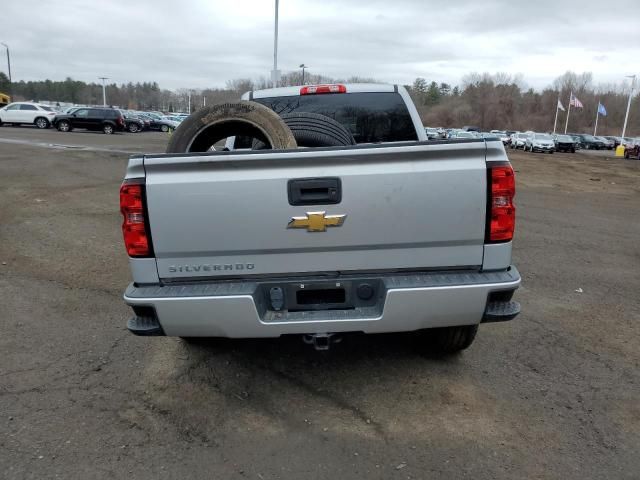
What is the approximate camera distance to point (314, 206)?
2.84 metres

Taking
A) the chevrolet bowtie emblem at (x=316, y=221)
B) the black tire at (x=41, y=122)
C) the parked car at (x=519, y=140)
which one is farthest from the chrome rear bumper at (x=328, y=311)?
the parked car at (x=519, y=140)

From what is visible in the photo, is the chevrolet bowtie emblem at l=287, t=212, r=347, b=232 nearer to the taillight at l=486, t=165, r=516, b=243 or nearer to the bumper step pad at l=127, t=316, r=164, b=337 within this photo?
the taillight at l=486, t=165, r=516, b=243

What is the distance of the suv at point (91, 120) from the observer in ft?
102

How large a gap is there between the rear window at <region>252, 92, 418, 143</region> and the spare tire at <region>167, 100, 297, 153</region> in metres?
1.34

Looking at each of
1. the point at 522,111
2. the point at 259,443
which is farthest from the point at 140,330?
the point at 522,111

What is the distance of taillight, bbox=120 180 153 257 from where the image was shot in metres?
2.83

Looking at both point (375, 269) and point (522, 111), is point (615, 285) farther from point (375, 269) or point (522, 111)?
point (522, 111)

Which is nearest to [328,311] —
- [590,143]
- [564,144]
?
[564,144]

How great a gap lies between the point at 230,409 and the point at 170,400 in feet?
1.38

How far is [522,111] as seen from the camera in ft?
375

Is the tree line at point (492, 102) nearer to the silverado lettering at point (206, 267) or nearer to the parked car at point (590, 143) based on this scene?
the parked car at point (590, 143)

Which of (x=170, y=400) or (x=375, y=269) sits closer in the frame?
(x=375, y=269)

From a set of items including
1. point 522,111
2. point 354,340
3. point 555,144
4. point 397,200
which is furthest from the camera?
point 522,111

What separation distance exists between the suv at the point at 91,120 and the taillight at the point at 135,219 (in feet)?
105
